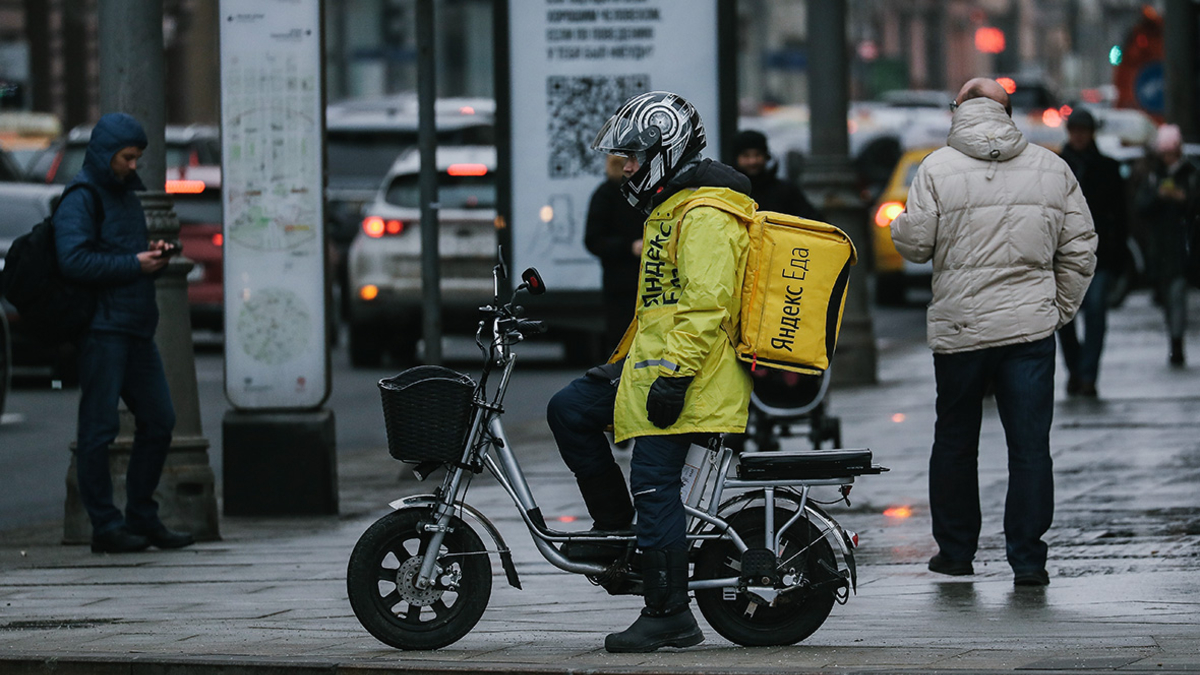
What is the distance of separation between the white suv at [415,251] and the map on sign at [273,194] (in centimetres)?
678

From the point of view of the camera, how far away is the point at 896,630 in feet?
23.0

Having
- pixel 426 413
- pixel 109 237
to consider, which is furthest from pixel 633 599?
pixel 109 237

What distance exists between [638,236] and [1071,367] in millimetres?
4009

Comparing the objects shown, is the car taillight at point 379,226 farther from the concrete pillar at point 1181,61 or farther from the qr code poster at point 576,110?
the concrete pillar at point 1181,61

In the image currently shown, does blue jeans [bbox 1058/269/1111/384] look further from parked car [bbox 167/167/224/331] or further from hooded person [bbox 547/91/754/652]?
hooded person [bbox 547/91/754/652]

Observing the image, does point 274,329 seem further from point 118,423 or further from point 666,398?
point 666,398

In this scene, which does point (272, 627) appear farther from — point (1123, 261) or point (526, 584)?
point (1123, 261)

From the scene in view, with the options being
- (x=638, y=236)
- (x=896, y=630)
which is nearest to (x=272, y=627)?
(x=896, y=630)

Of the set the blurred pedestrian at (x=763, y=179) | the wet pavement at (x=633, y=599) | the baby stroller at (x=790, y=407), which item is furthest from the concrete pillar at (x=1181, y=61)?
the baby stroller at (x=790, y=407)

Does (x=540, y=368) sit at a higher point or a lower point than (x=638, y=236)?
lower

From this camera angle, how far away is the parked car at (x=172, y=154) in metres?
21.5

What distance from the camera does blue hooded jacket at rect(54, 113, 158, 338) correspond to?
912 centimetres

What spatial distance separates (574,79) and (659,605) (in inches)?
275

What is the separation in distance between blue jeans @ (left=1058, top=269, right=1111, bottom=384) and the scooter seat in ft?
26.2
